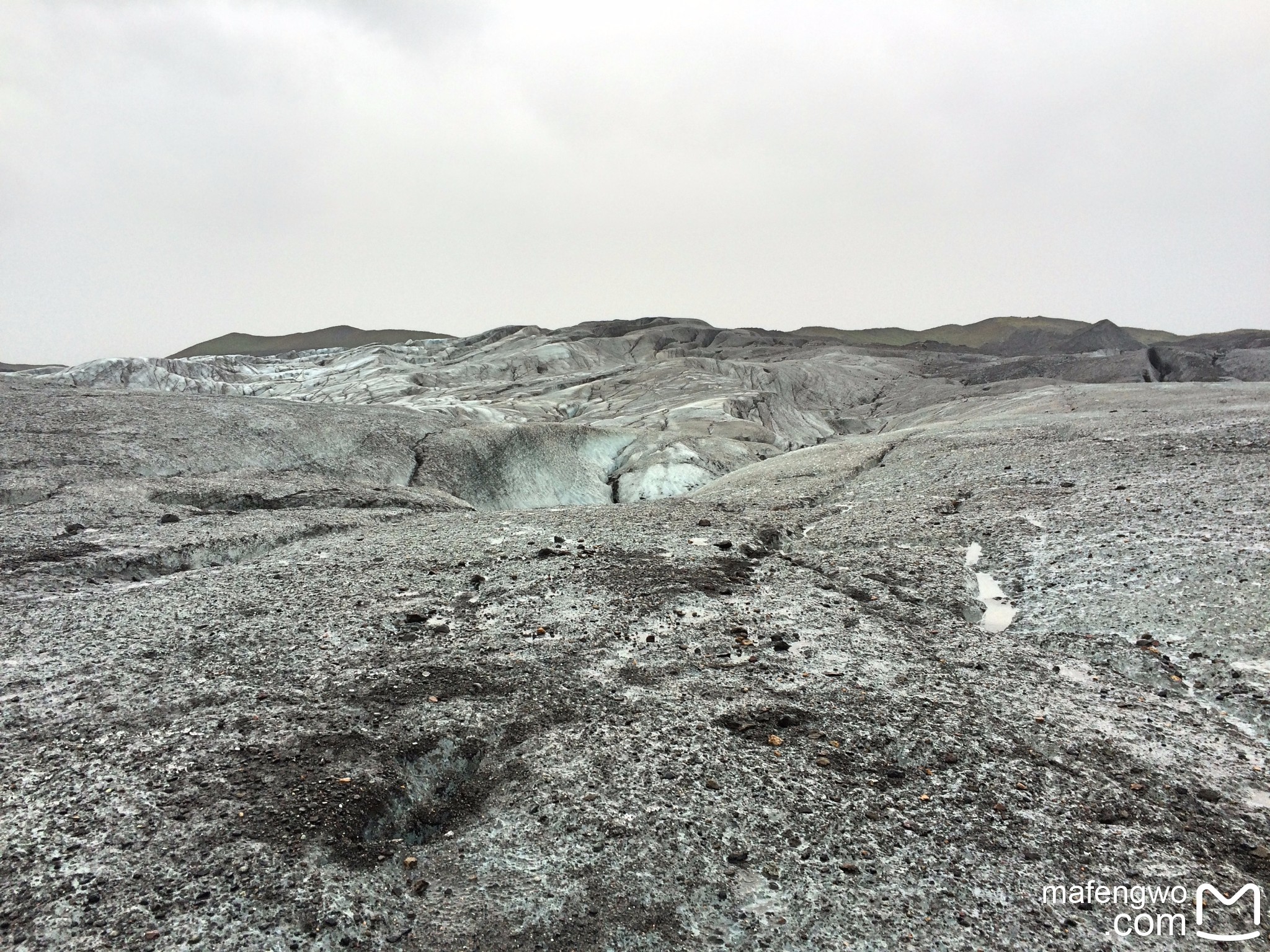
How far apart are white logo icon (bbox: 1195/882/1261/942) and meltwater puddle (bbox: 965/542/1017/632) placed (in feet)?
11.5

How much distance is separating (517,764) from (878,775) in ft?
8.26

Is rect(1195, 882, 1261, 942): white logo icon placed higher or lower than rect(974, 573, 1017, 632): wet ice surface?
lower

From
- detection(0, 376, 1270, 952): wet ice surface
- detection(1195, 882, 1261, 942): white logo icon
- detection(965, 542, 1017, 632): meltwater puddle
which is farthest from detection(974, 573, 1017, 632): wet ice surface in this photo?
detection(1195, 882, 1261, 942): white logo icon

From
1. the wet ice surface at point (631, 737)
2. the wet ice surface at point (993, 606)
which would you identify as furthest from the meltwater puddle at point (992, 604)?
the wet ice surface at point (631, 737)

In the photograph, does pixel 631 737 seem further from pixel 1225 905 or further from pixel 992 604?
pixel 992 604

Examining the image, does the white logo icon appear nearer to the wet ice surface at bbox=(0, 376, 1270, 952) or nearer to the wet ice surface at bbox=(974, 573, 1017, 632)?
the wet ice surface at bbox=(0, 376, 1270, 952)

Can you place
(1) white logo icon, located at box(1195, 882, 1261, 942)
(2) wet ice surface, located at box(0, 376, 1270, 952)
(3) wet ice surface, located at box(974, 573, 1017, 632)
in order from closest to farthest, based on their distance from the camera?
(1) white logo icon, located at box(1195, 882, 1261, 942) < (2) wet ice surface, located at box(0, 376, 1270, 952) < (3) wet ice surface, located at box(974, 573, 1017, 632)

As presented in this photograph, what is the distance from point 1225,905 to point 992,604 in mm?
4330

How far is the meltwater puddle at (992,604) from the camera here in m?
7.54

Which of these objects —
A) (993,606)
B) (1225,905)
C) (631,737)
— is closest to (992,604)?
(993,606)

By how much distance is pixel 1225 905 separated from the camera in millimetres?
3840

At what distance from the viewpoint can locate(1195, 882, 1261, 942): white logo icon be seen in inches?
144

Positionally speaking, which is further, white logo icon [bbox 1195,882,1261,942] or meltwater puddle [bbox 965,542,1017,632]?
meltwater puddle [bbox 965,542,1017,632]

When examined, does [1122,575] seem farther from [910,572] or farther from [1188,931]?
[1188,931]
